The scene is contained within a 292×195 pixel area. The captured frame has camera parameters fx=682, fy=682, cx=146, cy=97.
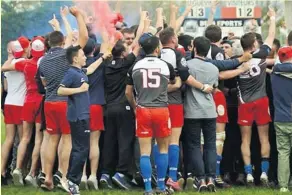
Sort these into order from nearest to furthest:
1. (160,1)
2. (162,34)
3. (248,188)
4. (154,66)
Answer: (154,66) → (162,34) → (248,188) → (160,1)

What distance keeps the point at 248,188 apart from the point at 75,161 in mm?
2657

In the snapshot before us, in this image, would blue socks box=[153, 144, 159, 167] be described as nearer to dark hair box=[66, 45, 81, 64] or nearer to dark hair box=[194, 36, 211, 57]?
dark hair box=[194, 36, 211, 57]

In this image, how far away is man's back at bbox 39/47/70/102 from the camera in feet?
30.7

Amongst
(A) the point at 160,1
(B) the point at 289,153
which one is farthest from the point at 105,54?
(A) the point at 160,1

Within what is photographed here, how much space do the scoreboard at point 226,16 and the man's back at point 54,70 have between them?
16.4 meters

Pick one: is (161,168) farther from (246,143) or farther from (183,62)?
(246,143)

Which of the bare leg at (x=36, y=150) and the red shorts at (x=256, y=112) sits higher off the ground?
the red shorts at (x=256, y=112)

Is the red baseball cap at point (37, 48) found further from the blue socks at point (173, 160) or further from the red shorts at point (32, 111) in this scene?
the blue socks at point (173, 160)

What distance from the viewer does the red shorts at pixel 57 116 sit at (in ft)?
30.4

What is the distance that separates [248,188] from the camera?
32.2ft

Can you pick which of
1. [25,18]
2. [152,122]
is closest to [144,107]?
[152,122]

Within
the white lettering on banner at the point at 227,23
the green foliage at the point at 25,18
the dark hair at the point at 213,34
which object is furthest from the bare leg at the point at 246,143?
the green foliage at the point at 25,18

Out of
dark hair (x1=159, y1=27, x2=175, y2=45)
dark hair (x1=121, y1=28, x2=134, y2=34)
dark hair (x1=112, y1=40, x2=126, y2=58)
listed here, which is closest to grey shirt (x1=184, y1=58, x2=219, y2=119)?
dark hair (x1=159, y1=27, x2=175, y2=45)

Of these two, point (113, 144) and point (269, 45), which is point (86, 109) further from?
point (269, 45)
